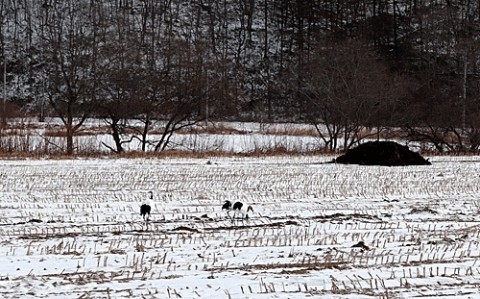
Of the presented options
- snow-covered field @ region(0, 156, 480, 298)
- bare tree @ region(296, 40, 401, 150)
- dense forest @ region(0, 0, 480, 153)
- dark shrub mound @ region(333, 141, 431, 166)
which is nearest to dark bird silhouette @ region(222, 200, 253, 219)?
snow-covered field @ region(0, 156, 480, 298)

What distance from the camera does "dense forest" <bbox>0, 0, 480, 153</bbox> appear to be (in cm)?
3203

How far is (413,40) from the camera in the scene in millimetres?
65000

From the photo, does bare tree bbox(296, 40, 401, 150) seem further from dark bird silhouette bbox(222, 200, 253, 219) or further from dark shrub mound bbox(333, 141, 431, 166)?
dark bird silhouette bbox(222, 200, 253, 219)

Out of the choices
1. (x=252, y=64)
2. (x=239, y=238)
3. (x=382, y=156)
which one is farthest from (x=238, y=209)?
(x=252, y=64)

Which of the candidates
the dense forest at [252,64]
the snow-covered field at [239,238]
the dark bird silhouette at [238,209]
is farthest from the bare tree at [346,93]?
the dark bird silhouette at [238,209]

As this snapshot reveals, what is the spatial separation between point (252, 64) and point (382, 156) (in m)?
42.5

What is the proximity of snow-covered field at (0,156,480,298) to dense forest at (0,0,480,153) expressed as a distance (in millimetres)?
14793

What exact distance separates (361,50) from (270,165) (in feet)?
53.0

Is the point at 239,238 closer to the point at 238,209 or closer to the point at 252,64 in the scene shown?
the point at 238,209

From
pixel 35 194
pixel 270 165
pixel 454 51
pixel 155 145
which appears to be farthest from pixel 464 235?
pixel 454 51

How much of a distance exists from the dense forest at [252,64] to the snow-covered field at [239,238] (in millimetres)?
14793

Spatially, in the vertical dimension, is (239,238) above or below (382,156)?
below

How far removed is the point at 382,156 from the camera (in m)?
23.7

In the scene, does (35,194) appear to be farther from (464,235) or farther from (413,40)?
(413,40)
